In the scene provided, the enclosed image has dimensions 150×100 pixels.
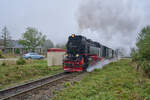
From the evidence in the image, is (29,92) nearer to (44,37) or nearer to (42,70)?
(42,70)

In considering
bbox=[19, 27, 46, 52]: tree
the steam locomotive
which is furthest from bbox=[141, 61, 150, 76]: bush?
bbox=[19, 27, 46, 52]: tree

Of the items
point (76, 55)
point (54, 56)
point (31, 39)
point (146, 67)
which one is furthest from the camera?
point (31, 39)

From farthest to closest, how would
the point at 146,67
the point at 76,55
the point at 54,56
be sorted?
the point at 54,56 < the point at 76,55 < the point at 146,67

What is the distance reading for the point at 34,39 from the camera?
4509 cm

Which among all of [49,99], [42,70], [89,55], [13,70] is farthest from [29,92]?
[89,55]

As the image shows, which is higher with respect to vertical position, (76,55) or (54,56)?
(76,55)

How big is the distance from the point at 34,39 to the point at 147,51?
4110 cm

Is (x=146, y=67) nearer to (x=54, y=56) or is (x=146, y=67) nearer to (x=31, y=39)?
(x=54, y=56)

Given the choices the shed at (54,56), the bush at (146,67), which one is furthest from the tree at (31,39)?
the bush at (146,67)

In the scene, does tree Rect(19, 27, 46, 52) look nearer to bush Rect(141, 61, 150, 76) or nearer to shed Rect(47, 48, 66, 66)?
shed Rect(47, 48, 66, 66)

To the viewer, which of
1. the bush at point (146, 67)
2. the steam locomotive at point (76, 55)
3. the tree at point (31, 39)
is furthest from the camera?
the tree at point (31, 39)

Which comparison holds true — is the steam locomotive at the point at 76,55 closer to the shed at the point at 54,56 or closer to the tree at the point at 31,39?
the shed at the point at 54,56

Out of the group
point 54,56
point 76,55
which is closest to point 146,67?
point 76,55

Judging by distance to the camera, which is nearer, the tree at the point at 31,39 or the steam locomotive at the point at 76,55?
the steam locomotive at the point at 76,55
